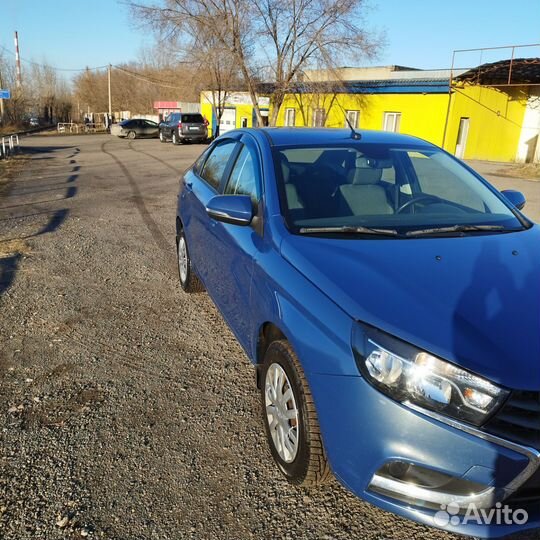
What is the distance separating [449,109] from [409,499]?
2407cm

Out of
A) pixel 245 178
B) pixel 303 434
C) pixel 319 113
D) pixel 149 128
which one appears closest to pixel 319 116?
pixel 319 113

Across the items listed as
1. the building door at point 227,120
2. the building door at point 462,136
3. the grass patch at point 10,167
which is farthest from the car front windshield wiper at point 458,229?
the building door at point 227,120

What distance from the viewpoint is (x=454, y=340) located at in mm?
→ 1897

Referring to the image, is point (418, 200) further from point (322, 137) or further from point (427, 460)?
point (427, 460)

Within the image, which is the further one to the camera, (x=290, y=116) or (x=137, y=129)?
(x=137, y=129)

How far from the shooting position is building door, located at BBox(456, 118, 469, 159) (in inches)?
958

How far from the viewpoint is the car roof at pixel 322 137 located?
3.50 meters

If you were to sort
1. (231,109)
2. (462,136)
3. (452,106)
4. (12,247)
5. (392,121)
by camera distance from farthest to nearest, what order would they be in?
1. (231,109)
2. (392,121)
3. (462,136)
4. (452,106)
5. (12,247)

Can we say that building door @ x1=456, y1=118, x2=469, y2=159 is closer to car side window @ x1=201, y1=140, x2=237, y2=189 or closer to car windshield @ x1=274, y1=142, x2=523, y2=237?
car side window @ x1=201, y1=140, x2=237, y2=189

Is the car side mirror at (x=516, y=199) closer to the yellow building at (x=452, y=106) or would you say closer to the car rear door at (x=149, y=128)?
the yellow building at (x=452, y=106)

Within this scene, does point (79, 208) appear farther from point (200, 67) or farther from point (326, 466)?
point (200, 67)

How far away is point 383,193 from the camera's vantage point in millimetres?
3281

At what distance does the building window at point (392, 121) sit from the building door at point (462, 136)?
299 cm

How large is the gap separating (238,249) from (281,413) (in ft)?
3.54
